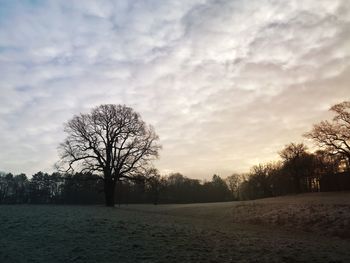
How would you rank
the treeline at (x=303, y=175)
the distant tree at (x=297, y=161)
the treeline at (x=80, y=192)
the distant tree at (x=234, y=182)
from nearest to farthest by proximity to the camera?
the treeline at (x=303, y=175)
the distant tree at (x=297, y=161)
the treeline at (x=80, y=192)
the distant tree at (x=234, y=182)

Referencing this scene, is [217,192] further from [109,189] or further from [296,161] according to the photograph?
Answer: [109,189]

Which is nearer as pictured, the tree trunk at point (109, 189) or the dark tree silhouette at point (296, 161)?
Answer: the tree trunk at point (109, 189)

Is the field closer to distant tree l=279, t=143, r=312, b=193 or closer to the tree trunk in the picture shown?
the tree trunk

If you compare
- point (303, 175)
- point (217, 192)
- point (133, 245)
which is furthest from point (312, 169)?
point (133, 245)

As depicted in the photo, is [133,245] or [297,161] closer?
[133,245]

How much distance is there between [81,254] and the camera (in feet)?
51.7

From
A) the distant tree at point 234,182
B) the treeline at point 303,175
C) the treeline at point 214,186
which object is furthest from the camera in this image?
the distant tree at point 234,182

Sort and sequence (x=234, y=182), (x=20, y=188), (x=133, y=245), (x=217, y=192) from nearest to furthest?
(x=133, y=245)
(x=20, y=188)
(x=217, y=192)
(x=234, y=182)

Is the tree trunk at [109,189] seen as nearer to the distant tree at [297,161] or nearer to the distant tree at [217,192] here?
the distant tree at [297,161]

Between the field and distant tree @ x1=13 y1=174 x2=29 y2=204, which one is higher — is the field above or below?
below

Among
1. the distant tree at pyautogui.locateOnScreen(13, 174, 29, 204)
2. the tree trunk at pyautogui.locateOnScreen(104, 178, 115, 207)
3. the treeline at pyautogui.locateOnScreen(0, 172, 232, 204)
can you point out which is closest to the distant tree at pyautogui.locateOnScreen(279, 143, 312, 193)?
the treeline at pyautogui.locateOnScreen(0, 172, 232, 204)

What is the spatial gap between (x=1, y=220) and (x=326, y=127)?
61553 millimetres

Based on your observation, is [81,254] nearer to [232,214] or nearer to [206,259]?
[206,259]

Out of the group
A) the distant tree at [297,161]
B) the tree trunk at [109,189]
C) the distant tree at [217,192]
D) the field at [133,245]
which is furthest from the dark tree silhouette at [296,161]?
the field at [133,245]
